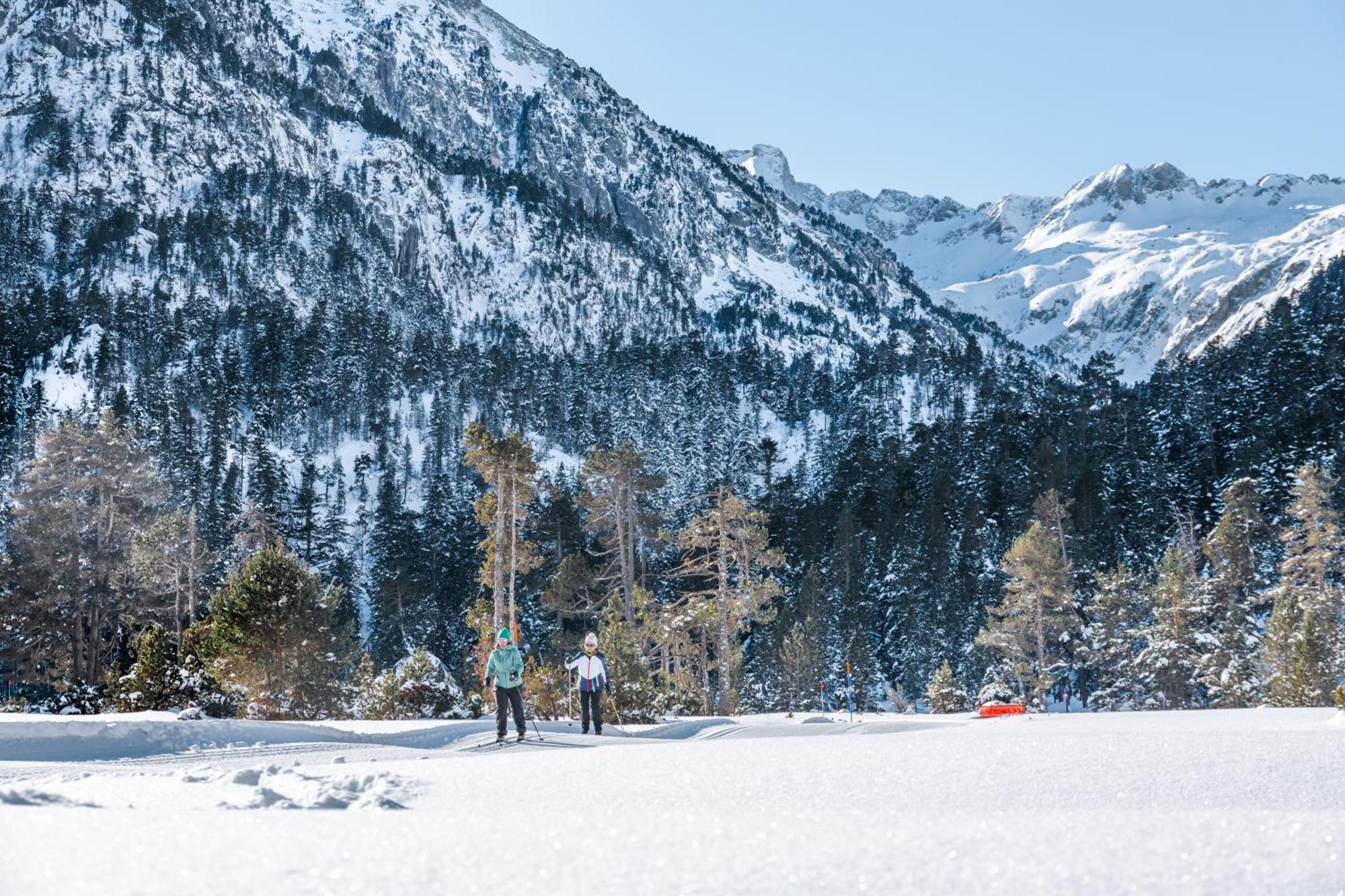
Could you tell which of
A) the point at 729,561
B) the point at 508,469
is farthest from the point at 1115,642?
the point at 508,469

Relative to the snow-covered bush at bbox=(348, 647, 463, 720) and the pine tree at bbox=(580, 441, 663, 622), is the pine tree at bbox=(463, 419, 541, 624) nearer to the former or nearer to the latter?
the snow-covered bush at bbox=(348, 647, 463, 720)

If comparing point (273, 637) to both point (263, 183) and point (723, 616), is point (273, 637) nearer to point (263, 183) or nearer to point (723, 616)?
point (723, 616)

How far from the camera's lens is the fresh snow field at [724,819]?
2.91 meters

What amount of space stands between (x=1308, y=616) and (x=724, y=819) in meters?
29.7

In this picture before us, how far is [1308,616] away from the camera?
27031 mm

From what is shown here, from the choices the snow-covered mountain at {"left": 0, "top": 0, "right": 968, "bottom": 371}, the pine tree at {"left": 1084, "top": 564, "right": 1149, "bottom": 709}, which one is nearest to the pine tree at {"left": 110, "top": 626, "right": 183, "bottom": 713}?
the pine tree at {"left": 1084, "top": 564, "right": 1149, "bottom": 709}

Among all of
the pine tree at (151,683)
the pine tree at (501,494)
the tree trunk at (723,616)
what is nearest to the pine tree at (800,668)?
the tree trunk at (723,616)

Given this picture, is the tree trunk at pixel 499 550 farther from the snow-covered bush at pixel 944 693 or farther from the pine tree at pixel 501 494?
the snow-covered bush at pixel 944 693

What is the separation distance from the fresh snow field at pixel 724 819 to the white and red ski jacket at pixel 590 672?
4.63m

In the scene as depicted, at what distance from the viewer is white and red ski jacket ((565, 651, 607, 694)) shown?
1459 cm

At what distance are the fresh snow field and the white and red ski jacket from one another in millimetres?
4633

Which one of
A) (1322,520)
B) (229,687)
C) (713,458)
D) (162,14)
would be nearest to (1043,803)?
(229,687)

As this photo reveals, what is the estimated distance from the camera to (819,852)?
3217mm

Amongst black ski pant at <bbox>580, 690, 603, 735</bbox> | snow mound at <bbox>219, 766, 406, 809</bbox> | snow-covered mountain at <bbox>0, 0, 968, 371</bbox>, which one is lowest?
black ski pant at <bbox>580, 690, 603, 735</bbox>
